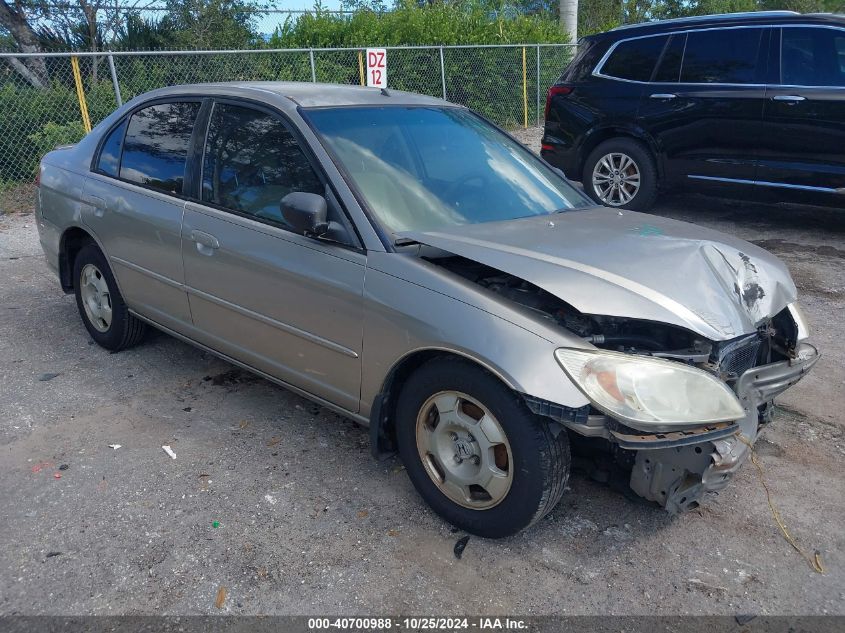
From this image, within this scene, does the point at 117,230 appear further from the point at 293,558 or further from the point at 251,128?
the point at 293,558

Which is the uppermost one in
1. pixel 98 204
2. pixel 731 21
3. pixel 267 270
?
pixel 731 21

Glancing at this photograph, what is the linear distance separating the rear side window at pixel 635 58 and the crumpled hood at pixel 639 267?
5008 mm

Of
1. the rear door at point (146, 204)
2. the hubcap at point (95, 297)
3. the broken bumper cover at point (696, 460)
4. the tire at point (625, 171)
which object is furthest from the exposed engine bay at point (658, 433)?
the tire at point (625, 171)

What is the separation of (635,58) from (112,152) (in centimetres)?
578

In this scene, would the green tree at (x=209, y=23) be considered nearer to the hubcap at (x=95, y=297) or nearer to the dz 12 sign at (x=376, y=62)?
the dz 12 sign at (x=376, y=62)

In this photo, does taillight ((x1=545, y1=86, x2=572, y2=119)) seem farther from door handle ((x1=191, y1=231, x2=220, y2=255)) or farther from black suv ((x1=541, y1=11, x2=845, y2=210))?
door handle ((x1=191, y1=231, x2=220, y2=255))

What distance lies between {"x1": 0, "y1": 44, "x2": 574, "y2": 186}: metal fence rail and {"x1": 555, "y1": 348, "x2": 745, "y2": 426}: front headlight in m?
8.80

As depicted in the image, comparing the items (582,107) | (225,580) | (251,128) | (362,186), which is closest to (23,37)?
(582,107)

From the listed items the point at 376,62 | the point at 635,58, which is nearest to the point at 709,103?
the point at 635,58

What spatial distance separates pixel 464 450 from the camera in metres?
2.96

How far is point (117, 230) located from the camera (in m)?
4.45

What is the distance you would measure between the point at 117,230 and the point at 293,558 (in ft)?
8.16

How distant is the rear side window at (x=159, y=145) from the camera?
162 inches

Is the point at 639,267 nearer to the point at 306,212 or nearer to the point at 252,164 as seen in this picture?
the point at 306,212
